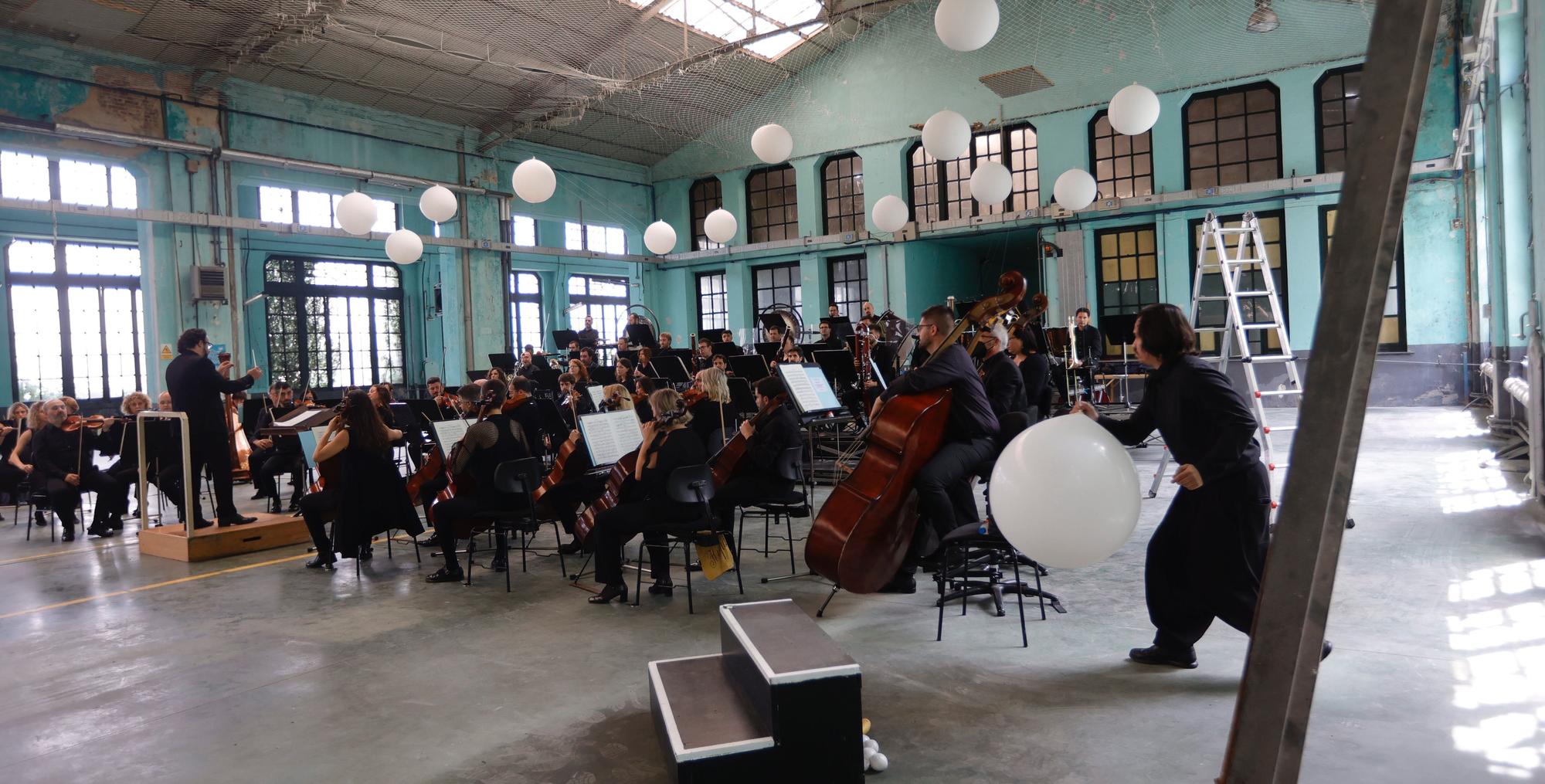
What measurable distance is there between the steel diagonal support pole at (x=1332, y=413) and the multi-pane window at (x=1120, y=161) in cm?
1359

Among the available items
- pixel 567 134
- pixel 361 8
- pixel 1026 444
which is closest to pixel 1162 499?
pixel 1026 444

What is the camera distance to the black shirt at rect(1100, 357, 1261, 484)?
3.26m

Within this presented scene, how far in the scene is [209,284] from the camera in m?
12.1

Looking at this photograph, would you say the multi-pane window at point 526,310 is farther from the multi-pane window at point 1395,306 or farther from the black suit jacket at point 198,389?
the multi-pane window at point 1395,306

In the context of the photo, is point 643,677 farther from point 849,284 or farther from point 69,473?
point 849,284

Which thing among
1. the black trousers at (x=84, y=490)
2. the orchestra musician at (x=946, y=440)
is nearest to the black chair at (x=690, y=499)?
the orchestra musician at (x=946, y=440)

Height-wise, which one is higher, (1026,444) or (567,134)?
Answer: (567,134)

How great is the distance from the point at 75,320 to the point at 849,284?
11.7 meters

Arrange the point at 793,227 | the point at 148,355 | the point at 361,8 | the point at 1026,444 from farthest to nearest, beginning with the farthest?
the point at 793,227
the point at 148,355
the point at 361,8
the point at 1026,444

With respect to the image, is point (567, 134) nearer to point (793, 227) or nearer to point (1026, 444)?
point (793, 227)

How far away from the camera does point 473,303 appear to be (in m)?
15.5

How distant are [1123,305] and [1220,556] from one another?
11.9 meters

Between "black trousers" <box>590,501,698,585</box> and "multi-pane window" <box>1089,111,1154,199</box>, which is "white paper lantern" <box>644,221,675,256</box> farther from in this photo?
"black trousers" <box>590,501,698,585</box>

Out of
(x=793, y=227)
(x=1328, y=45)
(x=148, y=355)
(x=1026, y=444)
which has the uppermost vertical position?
(x=1328, y=45)
